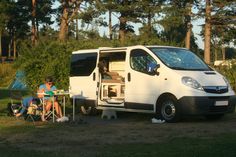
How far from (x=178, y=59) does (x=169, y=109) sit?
1508mm

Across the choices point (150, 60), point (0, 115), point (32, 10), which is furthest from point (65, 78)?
point (32, 10)

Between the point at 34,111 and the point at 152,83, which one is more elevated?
the point at 152,83

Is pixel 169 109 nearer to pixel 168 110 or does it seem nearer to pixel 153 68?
pixel 168 110

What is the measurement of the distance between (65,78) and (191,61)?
8.89 meters

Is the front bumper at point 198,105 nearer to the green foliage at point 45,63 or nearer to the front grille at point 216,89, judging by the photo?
the front grille at point 216,89

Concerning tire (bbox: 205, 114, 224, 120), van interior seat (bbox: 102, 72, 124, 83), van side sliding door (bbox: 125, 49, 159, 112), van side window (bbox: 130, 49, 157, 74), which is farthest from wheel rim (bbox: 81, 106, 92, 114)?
tire (bbox: 205, 114, 224, 120)

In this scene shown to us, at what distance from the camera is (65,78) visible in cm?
2289

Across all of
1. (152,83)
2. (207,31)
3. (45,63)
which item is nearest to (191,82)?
(152,83)

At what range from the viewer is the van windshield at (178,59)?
47.4ft

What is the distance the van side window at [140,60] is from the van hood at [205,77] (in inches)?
41.2

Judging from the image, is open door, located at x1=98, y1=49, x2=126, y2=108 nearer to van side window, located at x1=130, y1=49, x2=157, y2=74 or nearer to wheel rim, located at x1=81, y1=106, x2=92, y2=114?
van side window, located at x1=130, y1=49, x2=157, y2=74

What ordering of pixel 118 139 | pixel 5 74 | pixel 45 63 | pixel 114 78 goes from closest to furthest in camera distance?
1. pixel 118 139
2. pixel 114 78
3. pixel 45 63
4. pixel 5 74

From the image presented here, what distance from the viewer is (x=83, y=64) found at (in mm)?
17172

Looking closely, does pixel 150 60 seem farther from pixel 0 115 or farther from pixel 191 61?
pixel 0 115
